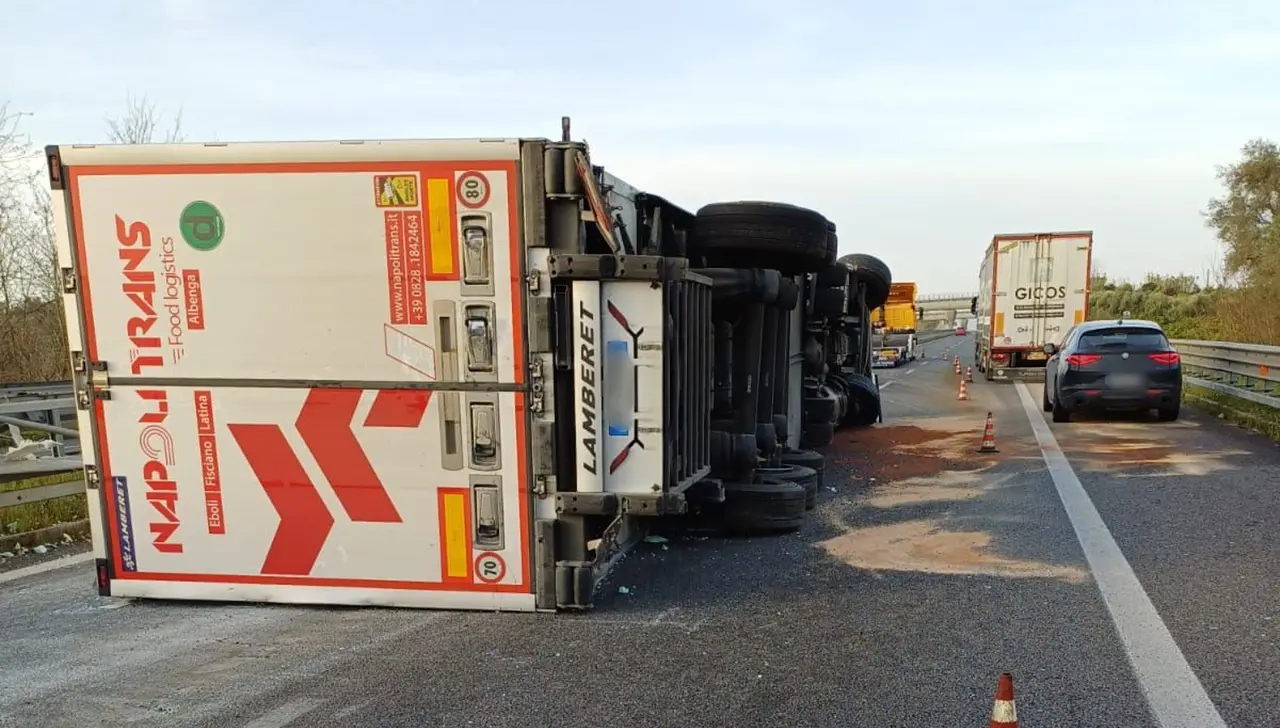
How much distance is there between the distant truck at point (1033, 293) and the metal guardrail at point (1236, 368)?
4.10 meters

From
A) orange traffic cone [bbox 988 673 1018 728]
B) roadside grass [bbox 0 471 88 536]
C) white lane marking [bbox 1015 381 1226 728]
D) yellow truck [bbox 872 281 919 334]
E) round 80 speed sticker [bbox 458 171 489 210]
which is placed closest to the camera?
orange traffic cone [bbox 988 673 1018 728]

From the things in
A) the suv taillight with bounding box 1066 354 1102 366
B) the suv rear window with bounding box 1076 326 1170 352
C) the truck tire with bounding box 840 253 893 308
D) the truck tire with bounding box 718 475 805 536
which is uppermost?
the truck tire with bounding box 840 253 893 308

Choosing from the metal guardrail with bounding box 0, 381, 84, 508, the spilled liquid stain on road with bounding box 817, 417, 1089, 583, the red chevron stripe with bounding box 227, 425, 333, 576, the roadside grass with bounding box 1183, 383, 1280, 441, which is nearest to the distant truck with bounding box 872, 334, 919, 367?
the roadside grass with bounding box 1183, 383, 1280, 441

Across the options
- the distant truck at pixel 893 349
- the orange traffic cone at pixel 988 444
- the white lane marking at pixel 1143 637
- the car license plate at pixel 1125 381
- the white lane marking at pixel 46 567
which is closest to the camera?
the white lane marking at pixel 1143 637

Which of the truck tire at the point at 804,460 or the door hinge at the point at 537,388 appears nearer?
the door hinge at the point at 537,388

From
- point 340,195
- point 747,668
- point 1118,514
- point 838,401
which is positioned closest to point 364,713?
point 747,668

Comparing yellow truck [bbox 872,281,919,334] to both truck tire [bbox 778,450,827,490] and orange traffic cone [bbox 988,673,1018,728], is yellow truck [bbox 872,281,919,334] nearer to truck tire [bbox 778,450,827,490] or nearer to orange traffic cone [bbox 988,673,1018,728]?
truck tire [bbox 778,450,827,490]

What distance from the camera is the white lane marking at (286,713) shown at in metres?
3.21

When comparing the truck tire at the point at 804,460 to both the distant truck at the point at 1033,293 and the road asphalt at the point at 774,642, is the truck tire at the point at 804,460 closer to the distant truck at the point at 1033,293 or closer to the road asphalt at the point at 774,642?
the road asphalt at the point at 774,642

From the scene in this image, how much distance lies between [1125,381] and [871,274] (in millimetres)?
3763

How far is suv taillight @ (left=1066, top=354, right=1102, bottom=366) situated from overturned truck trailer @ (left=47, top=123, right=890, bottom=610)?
8.86m

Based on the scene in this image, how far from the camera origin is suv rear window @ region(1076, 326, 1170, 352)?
11086mm

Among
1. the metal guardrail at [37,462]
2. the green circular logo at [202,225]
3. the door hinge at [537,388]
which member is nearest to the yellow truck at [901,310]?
the metal guardrail at [37,462]

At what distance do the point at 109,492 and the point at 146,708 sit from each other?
1687 millimetres
